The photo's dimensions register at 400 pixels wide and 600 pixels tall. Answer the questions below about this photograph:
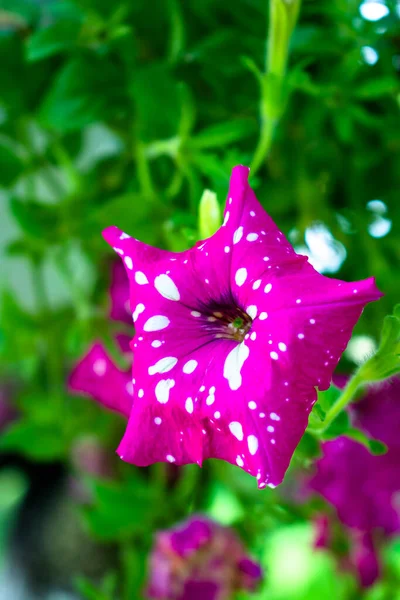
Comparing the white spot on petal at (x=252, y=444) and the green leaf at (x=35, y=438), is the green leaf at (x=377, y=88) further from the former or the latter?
the green leaf at (x=35, y=438)

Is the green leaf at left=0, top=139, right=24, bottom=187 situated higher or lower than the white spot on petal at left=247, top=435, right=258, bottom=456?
lower

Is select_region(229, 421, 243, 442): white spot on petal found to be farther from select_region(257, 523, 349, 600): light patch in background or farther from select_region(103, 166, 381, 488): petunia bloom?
select_region(257, 523, 349, 600): light patch in background

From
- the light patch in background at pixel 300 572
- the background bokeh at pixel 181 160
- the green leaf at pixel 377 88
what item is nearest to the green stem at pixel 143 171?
the background bokeh at pixel 181 160

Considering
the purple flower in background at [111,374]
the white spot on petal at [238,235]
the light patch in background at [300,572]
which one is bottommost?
the light patch in background at [300,572]

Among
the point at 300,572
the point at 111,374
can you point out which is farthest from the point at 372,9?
the point at 300,572

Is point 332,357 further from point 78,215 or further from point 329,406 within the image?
point 78,215

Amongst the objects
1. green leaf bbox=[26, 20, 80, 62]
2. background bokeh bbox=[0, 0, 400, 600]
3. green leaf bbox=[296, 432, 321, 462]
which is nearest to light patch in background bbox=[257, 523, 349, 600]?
background bokeh bbox=[0, 0, 400, 600]
